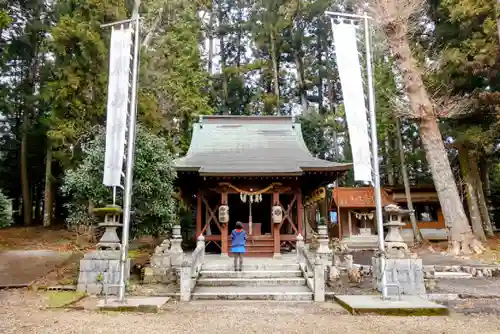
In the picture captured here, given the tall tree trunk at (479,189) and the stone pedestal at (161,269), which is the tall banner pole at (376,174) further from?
the tall tree trunk at (479,189)

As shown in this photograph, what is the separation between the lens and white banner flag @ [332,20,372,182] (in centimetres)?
666

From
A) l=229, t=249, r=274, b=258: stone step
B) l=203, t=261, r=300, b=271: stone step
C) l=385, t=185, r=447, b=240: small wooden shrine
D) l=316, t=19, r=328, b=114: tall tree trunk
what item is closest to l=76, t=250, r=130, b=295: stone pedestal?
l=203, t=261, r=300, b=271: stone step

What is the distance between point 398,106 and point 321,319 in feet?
34.5

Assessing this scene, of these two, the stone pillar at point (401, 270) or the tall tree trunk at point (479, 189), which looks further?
the tall tree trunk at point (479, 189)

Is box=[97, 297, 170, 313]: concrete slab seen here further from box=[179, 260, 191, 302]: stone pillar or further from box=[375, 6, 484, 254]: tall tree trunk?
box=[375, 6, 484, 254]: tall tree trunk

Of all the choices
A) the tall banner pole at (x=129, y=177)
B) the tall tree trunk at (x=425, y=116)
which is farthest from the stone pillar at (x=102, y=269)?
the tall tree trunk at (x=425, y=116)

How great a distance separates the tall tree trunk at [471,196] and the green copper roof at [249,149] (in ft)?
25.3

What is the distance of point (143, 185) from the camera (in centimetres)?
993

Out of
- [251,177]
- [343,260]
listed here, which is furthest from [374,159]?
[251,177]

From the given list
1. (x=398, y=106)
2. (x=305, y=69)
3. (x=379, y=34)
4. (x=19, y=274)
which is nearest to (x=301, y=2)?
(x=305, y=69)

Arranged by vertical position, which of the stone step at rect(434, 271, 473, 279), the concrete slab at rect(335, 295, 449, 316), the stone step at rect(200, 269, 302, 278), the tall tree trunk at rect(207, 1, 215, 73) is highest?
the tall tree trunk at rect(207, 1, 215, 73)

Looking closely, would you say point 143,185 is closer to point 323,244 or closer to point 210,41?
point 323,244

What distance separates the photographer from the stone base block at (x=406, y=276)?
23.1 feet

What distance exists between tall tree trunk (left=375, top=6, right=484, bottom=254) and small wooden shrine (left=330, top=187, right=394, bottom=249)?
20.0ft
